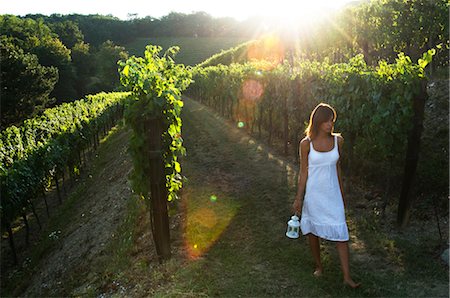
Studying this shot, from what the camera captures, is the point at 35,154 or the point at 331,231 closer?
the point at 331,231

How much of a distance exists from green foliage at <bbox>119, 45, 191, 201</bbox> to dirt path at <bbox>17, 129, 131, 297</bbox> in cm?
329

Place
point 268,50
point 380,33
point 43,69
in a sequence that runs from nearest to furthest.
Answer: point 380,33 < point 43,69 < point 268,50

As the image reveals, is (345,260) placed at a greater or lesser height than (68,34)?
lesser

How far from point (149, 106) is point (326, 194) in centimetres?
301

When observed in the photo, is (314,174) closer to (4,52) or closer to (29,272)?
(29,272)

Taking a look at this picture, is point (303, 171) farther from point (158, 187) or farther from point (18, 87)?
point (18, 87)

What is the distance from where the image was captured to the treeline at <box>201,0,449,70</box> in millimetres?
19500

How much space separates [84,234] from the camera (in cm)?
1052

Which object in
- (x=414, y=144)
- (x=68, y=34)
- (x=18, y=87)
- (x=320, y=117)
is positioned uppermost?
(x=68, y=34)

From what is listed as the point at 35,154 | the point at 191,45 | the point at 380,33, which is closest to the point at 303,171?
the point at 35,154

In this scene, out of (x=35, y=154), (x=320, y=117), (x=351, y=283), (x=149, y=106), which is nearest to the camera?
(x=320, y=117)

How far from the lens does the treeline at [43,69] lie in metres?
37.5

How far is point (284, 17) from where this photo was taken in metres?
42.9

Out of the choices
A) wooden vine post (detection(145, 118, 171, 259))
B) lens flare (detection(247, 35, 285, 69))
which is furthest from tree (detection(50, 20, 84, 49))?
wooden vine post (detection(145, 118, 171, 259))
